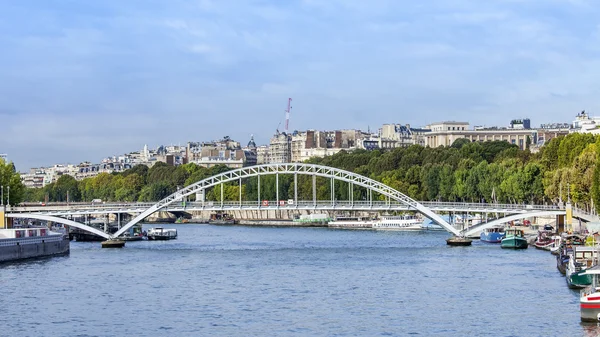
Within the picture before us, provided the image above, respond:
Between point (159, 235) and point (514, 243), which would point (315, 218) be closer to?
point (159, 235)

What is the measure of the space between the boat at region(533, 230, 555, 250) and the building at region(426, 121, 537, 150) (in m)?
91.8

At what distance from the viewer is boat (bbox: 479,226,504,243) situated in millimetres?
73250

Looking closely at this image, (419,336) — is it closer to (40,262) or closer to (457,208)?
(40,262)

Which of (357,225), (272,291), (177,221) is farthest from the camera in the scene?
(177,221)

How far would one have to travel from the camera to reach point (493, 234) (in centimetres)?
7381

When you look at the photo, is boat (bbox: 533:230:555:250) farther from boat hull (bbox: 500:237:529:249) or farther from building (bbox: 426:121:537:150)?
building (bbox: 426:121:537:150)

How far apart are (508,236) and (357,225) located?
42.0 meters

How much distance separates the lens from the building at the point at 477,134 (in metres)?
164

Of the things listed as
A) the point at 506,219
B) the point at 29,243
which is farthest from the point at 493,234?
the point at 29,243

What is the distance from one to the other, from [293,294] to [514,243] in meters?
24.2

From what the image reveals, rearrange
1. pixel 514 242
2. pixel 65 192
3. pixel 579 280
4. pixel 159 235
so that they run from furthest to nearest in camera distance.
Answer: pixel 65 192 → pixel 159 235 → pixel 514 242 → pixel 579 280

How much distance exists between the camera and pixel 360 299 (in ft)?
145

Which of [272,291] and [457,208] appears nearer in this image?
[272,291]

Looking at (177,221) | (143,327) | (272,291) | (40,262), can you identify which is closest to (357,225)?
(177,221)
